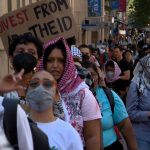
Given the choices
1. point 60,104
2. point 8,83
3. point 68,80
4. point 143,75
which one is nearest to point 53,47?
point 68,80

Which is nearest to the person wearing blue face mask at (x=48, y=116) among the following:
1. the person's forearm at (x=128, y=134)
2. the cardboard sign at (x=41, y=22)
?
the person's forearm at (x=128, y=134)

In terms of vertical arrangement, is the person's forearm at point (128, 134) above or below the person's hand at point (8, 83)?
below

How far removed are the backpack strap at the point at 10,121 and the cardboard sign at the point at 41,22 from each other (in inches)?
156

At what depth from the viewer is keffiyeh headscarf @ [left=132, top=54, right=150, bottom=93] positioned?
5.82 metres

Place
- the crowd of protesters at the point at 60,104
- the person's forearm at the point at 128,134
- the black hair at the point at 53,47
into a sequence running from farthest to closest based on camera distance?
the person's forearm at the point at 128,134
the black hair at the point at 53,47
the crowd of protesters at the point at 60,104

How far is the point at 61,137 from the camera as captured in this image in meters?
3.52

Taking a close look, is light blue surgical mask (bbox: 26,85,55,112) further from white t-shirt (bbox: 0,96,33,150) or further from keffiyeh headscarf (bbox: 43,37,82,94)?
white t-shirt (bbox: 0,96,33,150)

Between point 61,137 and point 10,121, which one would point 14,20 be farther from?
point 10,121

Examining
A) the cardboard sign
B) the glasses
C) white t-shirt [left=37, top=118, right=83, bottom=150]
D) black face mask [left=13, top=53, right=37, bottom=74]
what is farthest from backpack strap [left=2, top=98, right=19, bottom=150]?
the cardboard sign

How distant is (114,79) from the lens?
995 centimetres

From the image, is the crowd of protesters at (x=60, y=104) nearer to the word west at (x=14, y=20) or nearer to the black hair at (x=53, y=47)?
the black hair at (x=53, y=47)

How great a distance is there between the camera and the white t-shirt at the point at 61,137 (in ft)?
11.5

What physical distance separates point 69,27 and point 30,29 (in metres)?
0.43

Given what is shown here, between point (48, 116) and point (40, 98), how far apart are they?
0.39 feet
